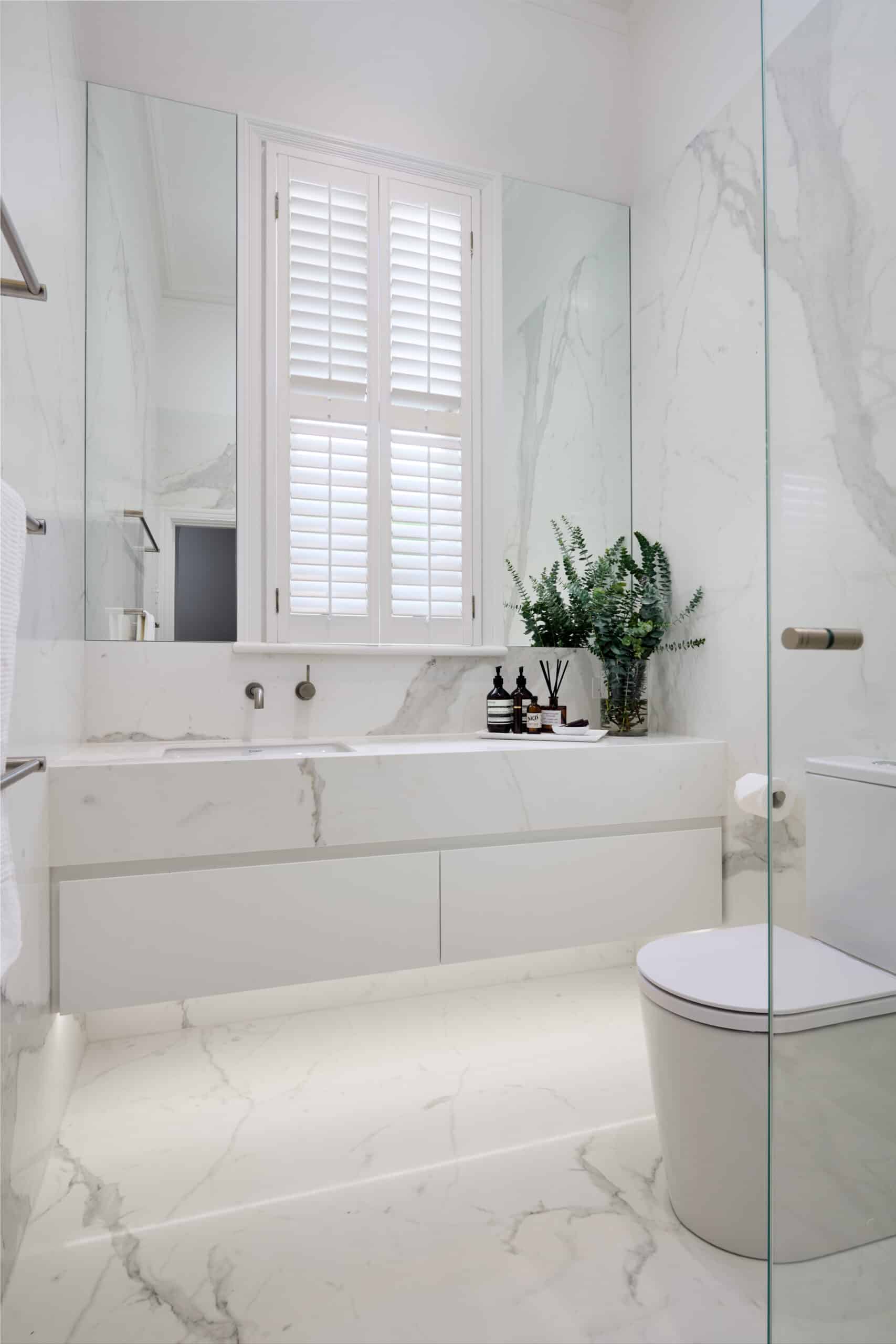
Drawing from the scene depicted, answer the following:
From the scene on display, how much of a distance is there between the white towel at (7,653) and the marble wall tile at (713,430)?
5.44 ft

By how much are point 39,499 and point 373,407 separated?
3.60ft

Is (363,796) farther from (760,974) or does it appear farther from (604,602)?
(604,602)

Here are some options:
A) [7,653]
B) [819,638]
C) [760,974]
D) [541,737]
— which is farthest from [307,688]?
[819,638]

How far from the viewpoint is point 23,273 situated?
1.01 meters

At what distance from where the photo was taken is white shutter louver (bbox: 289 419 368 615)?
221cm

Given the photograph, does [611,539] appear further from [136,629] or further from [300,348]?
[136,629]

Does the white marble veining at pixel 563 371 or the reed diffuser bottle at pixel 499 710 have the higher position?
the white marble veining at pixel 563 371

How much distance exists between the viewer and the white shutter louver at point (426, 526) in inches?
91.1

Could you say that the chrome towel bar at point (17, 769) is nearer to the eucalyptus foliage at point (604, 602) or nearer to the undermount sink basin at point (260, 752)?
the undermount sink basin at point (260, 752)

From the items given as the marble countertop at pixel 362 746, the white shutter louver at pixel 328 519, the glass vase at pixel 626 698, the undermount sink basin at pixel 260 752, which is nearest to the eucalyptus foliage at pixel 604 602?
the glass vase at pixel 626 698

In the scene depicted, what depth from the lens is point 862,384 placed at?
0.78 m

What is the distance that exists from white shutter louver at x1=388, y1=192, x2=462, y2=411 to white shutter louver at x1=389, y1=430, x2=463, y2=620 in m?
0.13

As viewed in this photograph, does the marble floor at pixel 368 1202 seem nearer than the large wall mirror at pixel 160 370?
Yes

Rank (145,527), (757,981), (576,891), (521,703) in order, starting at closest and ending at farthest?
(757,981)
(576,891)
(145,527)
(521,703)
